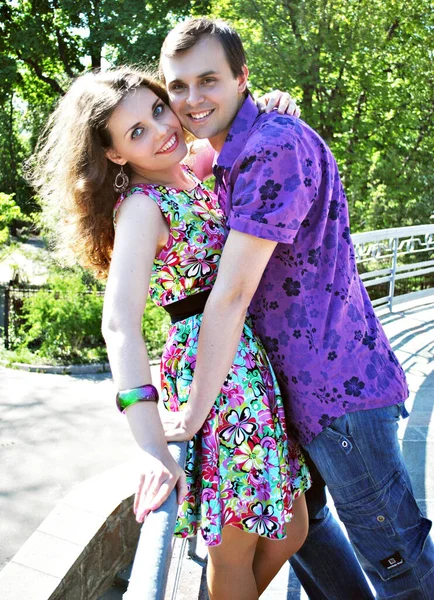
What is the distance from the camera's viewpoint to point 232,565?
5.65ft

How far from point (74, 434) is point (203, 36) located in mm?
6061

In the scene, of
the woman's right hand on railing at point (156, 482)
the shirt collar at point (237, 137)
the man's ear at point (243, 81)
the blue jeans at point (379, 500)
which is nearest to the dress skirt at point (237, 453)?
the blue jeans at point (379, 500)

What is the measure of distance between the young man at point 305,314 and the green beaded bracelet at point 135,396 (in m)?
0.10

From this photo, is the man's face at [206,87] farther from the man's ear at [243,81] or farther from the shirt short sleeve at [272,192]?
the shirt short sleeve at [272,192]

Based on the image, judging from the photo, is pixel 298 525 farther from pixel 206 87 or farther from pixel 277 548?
pixel 206 87

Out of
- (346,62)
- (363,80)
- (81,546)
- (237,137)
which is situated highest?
(346,62)

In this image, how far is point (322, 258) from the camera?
1699mm

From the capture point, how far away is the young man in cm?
154

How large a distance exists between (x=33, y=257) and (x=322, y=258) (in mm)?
13011

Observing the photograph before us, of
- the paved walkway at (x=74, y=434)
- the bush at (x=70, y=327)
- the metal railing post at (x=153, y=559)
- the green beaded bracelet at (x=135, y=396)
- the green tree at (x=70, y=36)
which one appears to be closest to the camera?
the metal railing post at (x=153, y=559)

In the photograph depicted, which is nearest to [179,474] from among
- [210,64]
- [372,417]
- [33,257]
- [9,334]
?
[372,417]

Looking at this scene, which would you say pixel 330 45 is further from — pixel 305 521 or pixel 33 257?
pixel 305 521

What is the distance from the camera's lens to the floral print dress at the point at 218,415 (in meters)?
1.65

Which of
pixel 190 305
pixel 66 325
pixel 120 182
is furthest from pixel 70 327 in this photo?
pixel 190 305
